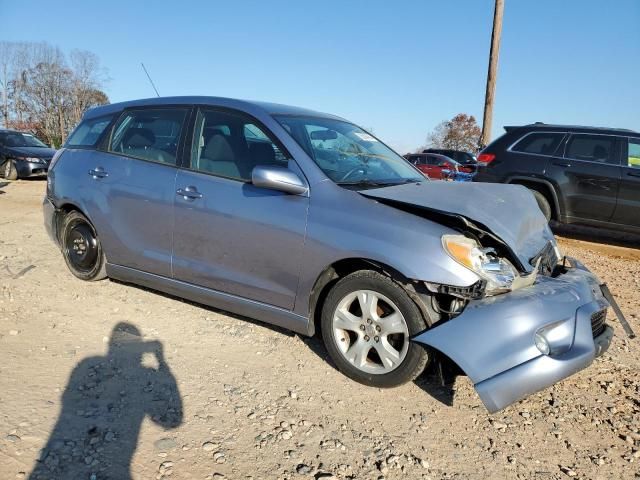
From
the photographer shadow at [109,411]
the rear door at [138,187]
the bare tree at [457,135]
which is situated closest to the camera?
the photographer shadow at [109,411]

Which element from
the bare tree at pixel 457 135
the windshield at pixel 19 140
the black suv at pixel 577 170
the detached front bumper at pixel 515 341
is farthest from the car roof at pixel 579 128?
the bare tree at pixel 457 135

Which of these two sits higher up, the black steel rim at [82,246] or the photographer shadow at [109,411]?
the black steel rim at [82,246]

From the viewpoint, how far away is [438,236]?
9.25 feet

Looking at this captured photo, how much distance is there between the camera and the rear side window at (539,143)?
7.62m

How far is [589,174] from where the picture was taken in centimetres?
729

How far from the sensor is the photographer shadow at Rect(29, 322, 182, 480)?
89.3 inches

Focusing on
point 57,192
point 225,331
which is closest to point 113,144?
point 57,192

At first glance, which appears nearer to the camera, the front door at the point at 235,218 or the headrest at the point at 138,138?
the front door at the point at 235,218

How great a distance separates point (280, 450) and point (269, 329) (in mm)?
1469

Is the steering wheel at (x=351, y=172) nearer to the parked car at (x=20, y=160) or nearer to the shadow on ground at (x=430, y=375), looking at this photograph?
the shadow on ground at (x=430, y=375)

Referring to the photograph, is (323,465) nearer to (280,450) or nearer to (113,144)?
(280,450)

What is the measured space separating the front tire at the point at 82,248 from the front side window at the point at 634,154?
7.05 meters

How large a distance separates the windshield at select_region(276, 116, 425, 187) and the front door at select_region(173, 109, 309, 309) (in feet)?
0.82

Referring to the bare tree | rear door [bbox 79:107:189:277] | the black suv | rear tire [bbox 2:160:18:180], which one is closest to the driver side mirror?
rear door [bbox 79:107:189:277]
